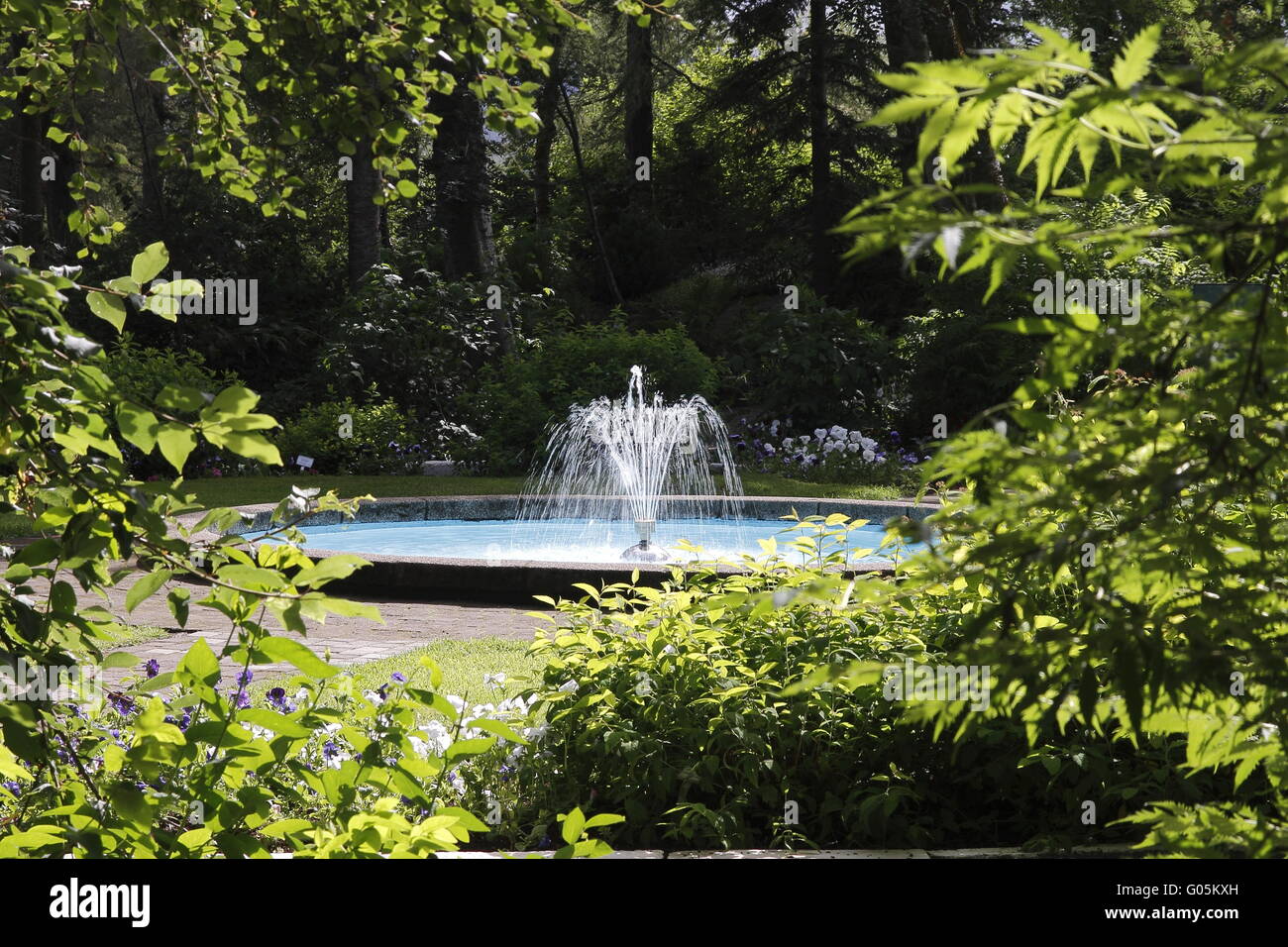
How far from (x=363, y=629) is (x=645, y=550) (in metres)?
2.78

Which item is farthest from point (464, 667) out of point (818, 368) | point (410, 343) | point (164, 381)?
point (818, 368)

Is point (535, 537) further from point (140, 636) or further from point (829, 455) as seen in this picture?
point (829, 455)

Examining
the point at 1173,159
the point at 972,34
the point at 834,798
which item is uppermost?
the point at 972,34

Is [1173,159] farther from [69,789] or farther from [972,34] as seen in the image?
[972,34]

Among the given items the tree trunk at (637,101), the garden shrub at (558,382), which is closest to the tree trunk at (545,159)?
the tree trunk at (637,101)

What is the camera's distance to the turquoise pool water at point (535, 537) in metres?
10.1

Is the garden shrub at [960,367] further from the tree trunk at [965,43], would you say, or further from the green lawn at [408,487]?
the green lawn at [408,487]

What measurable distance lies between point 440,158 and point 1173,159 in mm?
16860

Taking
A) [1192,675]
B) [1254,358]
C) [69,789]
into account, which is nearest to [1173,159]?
[1254,358]

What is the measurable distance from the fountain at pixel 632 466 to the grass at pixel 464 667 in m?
4.50

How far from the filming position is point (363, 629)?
6.79 meters

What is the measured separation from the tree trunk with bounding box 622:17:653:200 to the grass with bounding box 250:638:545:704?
17.9 metres

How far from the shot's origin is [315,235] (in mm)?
24078

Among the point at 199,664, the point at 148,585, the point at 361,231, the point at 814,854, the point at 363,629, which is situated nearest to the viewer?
the point at 148,585
